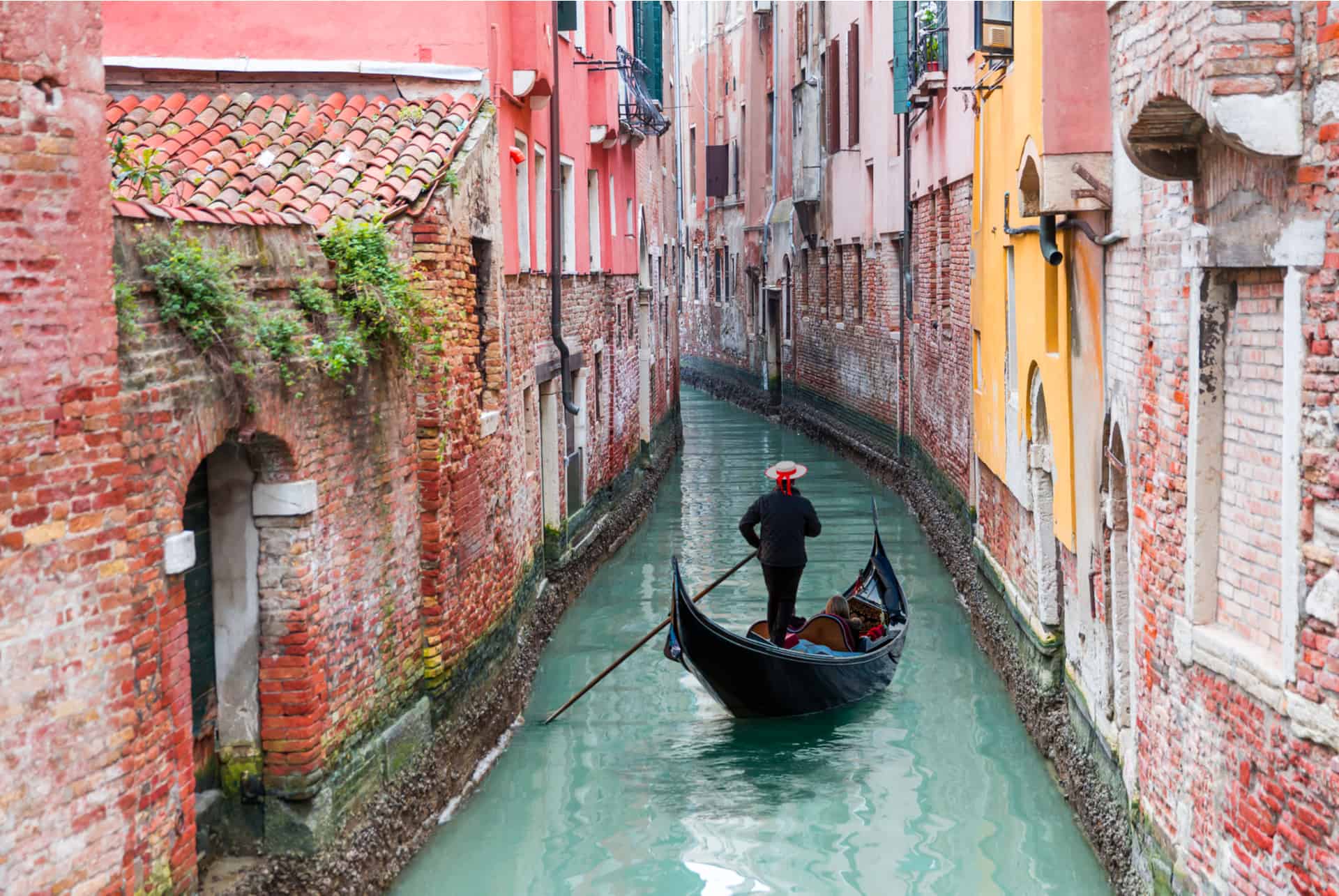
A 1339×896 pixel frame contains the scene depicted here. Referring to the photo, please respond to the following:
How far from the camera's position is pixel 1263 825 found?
14.7 ft

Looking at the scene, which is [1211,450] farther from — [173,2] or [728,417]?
[728,417]

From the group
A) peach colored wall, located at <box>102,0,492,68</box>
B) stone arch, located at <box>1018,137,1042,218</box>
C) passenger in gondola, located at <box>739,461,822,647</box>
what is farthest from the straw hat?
peach colored wall, located at <box>102,0,492,68</box>

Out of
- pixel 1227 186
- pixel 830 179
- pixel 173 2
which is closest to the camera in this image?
pixel 1227 186

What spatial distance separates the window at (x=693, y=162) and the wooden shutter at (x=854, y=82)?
17.4 metres

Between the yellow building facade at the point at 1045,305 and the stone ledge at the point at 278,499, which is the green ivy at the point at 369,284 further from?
the yellow building facade at the point at 1045,305

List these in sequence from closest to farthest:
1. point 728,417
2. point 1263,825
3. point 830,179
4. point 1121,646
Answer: point 1263,825, point 1121,646, point 830,179, point 728,417

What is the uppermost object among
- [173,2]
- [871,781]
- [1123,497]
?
[173,2]

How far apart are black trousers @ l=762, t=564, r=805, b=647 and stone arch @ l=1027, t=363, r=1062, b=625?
1464 mm

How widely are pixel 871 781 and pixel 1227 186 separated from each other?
14.6ft

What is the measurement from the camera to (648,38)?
19672 mm

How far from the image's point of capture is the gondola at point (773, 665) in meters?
8.78

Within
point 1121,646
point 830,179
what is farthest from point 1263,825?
point 830,179

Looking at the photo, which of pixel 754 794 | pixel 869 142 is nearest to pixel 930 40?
pixel 869 142

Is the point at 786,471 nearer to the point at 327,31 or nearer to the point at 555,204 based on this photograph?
the point at 555,204
